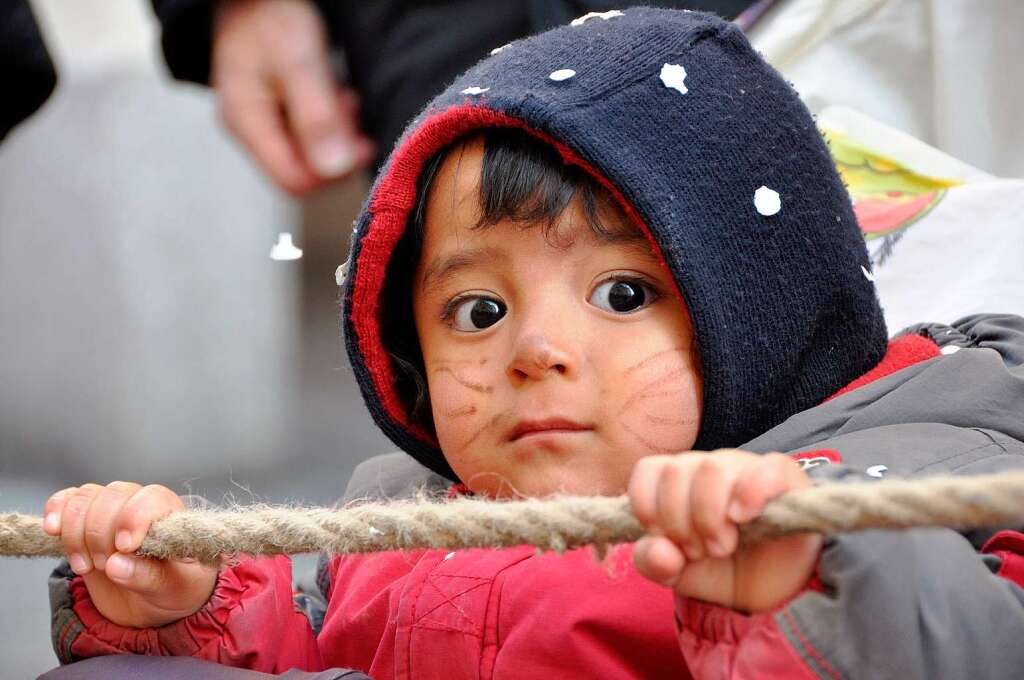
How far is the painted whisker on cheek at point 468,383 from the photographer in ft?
2.71

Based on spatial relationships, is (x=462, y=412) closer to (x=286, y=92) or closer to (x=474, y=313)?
(x=474, y=313)

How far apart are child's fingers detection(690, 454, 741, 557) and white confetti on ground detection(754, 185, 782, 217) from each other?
0.98 ft

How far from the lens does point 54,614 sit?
0.86 metres

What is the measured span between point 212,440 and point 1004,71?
6.46 ft

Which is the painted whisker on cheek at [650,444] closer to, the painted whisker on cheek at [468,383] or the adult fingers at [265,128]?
the painted whisker on cheek at [468,383]

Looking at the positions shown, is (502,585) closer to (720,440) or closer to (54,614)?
(720,440)

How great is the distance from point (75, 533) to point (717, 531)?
0.40 m

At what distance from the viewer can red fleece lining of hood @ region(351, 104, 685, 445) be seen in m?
0.82

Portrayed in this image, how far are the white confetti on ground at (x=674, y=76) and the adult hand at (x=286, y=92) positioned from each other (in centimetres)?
68

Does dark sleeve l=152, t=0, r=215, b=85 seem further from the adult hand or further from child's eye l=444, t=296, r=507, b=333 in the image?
child's eye l=444, t=296, r=507, b=333

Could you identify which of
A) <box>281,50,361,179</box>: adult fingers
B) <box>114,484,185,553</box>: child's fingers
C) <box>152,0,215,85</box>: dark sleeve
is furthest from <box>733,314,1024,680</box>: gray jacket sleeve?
<box>152,0,215,85</box>: dark sleeve

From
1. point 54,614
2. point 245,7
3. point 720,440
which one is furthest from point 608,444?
point 245,7

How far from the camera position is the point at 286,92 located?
150cm

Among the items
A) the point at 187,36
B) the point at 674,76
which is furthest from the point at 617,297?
the point at 187,36
